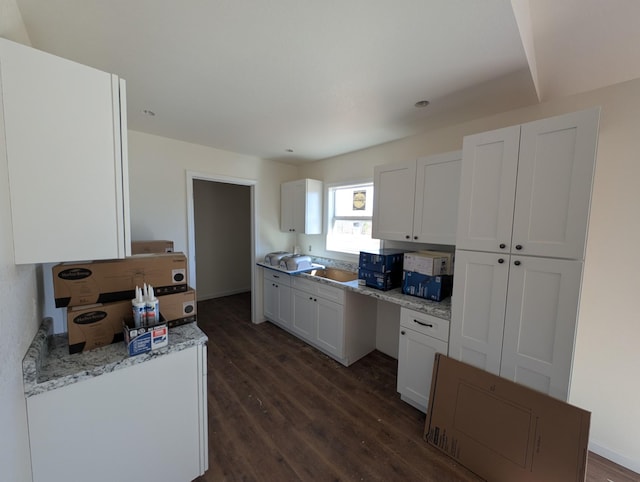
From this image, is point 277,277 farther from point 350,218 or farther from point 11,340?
point 11,340

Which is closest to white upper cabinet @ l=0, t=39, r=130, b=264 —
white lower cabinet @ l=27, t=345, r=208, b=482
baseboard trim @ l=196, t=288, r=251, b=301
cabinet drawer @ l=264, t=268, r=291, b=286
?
white lower cabinet @ l=27, t=345, r=208, b=482

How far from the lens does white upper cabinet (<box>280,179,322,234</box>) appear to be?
3.43 meters

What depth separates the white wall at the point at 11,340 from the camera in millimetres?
752

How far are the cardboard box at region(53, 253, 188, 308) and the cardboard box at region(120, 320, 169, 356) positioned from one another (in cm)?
21

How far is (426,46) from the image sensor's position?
50.3 inches

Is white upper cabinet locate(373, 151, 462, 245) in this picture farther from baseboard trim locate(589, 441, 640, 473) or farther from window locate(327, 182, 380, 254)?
baseboard trim locate(589, 441, 640, 473)

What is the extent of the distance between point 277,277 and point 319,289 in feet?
2.77

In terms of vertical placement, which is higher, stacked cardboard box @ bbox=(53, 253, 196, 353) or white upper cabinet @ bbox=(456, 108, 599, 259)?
white upper cabinet @ bbox=(456, 108, 599, 259)

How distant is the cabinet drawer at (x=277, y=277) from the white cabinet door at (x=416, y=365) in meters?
1.66

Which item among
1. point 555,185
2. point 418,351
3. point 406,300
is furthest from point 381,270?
point 555,185

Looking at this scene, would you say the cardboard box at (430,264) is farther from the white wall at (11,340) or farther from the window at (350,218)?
the white wall at (11,340)

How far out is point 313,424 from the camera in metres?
1.87

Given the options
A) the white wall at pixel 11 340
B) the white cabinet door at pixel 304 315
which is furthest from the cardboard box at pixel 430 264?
the white wall at pixel 11 340

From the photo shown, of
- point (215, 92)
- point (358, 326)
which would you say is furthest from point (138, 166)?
point (358, 326)
